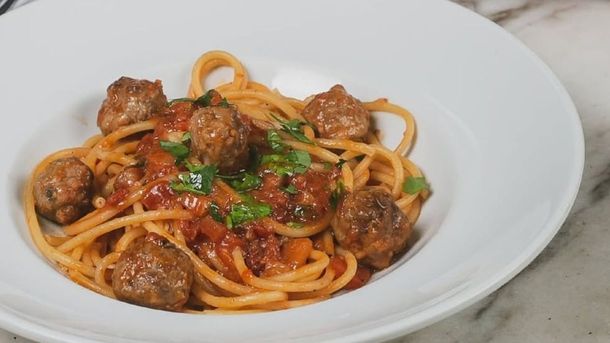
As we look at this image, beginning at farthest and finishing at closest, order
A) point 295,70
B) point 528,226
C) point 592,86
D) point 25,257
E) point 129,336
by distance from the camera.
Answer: point 592,86
point 295,70
point 25,257
point 528,226
point 129,336

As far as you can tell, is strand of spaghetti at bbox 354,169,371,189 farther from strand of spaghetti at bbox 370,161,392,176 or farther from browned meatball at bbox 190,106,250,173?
browned meatball at bbox 190,106,250,173

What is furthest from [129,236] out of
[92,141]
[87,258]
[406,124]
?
[406,124]

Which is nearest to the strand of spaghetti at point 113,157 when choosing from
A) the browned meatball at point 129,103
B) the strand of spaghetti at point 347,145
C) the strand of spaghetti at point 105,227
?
the browned meatball at point 129,103

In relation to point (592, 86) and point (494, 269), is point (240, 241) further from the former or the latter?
point (592, 86)

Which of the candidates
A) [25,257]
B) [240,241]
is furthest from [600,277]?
[25,257]

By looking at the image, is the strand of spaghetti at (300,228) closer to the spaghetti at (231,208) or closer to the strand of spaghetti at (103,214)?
the spaghetti at (231,208)

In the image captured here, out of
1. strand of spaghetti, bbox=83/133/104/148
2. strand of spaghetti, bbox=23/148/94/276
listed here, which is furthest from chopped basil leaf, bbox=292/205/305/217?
strand of spaghetti, bbox=83/133/104/148

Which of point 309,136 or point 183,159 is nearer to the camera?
point 183,159
